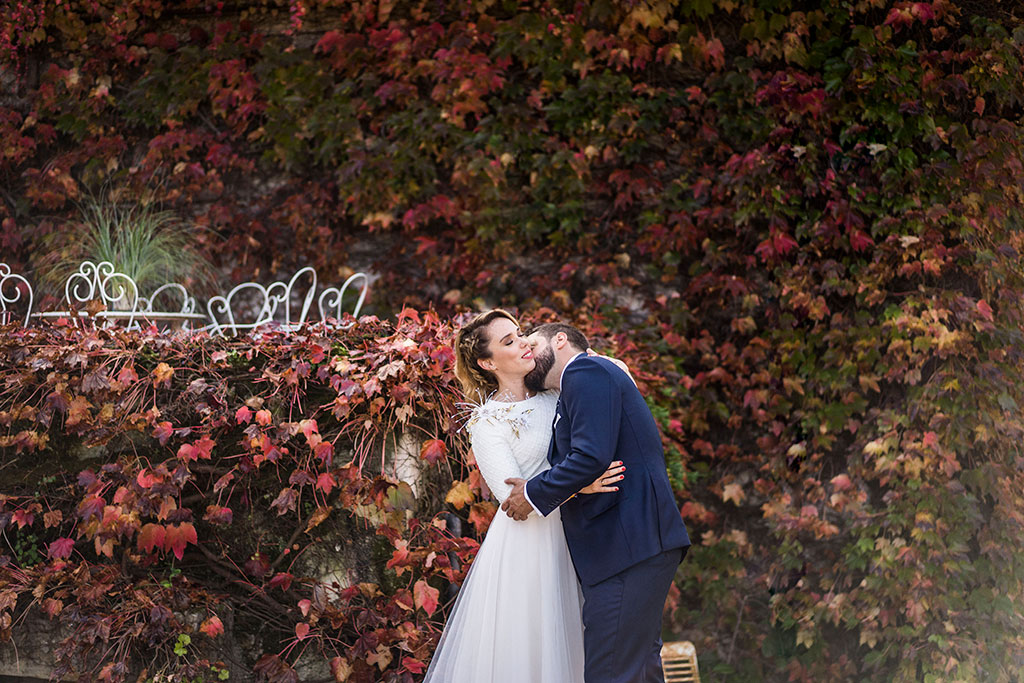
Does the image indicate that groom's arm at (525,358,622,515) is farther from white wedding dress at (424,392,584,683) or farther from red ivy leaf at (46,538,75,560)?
red ivy leaf at (46,538,75,560)

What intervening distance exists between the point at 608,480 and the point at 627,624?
37 centimetres

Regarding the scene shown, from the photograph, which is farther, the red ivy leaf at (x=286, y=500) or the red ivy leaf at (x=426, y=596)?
the red ivy leaf at (x=286, y=500)

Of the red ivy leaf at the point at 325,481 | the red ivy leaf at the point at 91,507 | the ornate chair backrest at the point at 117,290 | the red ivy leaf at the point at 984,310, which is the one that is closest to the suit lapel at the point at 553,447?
the red ivy leaf at the point at 325,481

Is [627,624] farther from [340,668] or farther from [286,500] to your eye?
[286,500]

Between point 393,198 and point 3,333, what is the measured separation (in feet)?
7.94

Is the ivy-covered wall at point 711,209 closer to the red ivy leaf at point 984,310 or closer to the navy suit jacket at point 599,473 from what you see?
the red ivy leaf at point 984,310

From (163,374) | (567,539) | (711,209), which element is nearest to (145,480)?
(163,374)

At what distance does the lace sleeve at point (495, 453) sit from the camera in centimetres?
249

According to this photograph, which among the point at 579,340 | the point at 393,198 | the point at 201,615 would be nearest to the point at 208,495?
the point at 201,615

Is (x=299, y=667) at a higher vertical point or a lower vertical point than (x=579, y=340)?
lower

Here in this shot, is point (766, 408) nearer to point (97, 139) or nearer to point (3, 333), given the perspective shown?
point (3, 333)

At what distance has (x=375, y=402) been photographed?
284 centimetres

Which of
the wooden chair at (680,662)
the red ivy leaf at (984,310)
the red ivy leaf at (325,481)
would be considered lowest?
the wooden chair at (680,662)

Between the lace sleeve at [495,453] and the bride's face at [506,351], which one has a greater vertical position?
the bride's face at [506,351]
